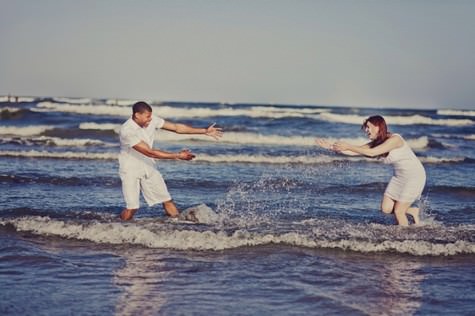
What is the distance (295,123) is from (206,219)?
27.4 m

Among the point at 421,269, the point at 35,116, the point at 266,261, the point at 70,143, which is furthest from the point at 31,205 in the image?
the point at 35,116

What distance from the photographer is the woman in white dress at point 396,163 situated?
7.47 metres

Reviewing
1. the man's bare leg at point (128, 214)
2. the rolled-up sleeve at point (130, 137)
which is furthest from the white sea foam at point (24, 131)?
the rolled-up sleeve at point (130, 137)

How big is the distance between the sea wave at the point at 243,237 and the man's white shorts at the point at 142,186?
1.11ft

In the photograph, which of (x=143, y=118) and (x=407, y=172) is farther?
(x=407, y=172)

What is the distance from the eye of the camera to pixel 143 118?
24.9ft

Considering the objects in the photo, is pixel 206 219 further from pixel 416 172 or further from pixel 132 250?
pixel 416 172

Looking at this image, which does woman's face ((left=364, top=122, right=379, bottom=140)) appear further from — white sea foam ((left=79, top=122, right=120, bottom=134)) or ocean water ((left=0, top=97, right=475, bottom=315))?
white sea foam ((left=79, top=122, right=120, bottom=134))

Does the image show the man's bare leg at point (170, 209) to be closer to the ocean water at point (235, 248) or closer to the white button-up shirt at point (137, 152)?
the ocean water at point (235, 248)

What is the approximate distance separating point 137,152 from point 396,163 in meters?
3.39

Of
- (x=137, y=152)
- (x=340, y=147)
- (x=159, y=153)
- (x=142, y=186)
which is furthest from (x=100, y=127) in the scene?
(x=340, y=147)

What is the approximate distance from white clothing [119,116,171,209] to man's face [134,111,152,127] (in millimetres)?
51

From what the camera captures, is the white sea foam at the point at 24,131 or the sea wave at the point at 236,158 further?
the white sea foam at the point at 24,131

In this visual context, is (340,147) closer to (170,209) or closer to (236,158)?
(170,209)
